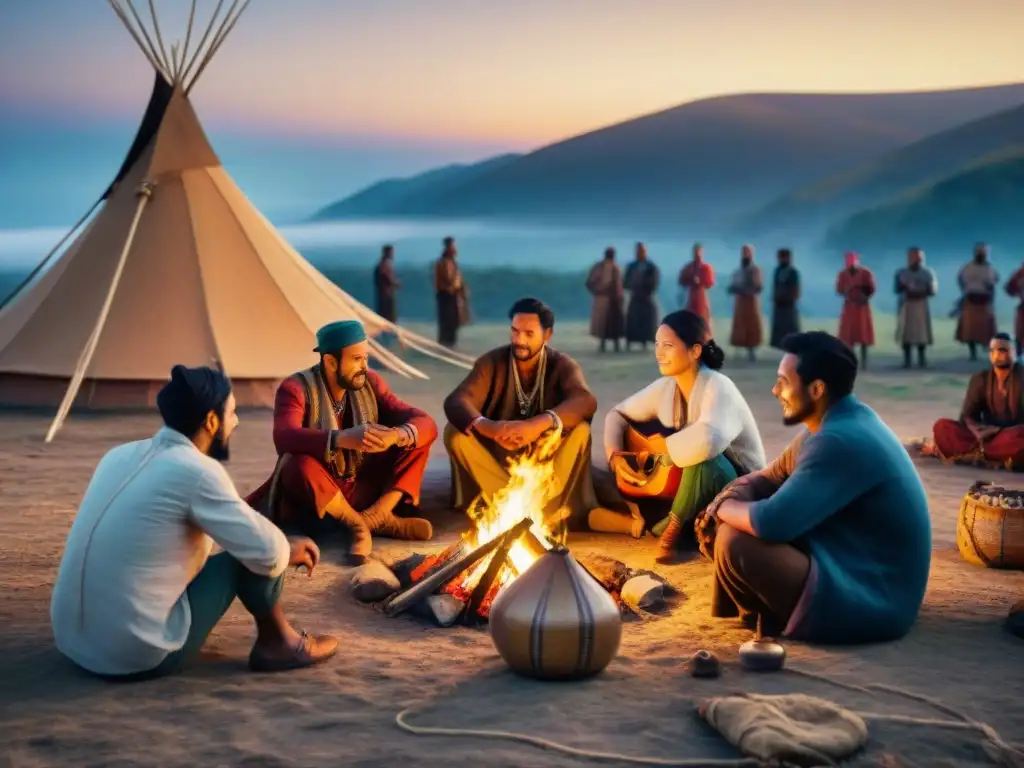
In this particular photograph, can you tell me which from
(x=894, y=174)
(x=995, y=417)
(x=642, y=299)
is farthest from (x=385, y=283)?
(x=894, y=174)

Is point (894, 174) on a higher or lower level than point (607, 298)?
higher

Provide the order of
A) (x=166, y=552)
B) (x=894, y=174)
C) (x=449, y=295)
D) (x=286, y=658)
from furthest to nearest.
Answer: (x=894, y=174)
(x=449, y=295)
(x=286, y=658)
(x=166, y=552)

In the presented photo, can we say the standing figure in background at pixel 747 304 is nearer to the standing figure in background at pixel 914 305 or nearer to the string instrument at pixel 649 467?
the standing figure in background at pixel 914 305

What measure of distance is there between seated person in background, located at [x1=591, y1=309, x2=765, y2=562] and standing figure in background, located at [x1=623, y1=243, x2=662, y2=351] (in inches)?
389

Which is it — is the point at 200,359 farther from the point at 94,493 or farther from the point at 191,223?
the point at 94,493

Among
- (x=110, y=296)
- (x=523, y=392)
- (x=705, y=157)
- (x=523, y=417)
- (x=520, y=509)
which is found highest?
(x=705, y=157)

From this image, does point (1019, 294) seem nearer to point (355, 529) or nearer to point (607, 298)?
point (607, 298)

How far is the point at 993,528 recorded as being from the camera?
519 centimetres

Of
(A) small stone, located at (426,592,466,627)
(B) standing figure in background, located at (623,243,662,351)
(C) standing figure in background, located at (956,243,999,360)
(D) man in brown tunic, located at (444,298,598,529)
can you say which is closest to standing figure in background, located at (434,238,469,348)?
(B) standing figure in background, located at (623,243,662,351)

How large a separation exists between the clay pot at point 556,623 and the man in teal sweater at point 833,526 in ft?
1.81

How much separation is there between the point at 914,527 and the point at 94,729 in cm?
240

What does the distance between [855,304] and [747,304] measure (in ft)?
4.55

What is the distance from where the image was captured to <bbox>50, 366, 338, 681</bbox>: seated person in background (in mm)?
3572

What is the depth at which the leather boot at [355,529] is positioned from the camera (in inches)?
209
